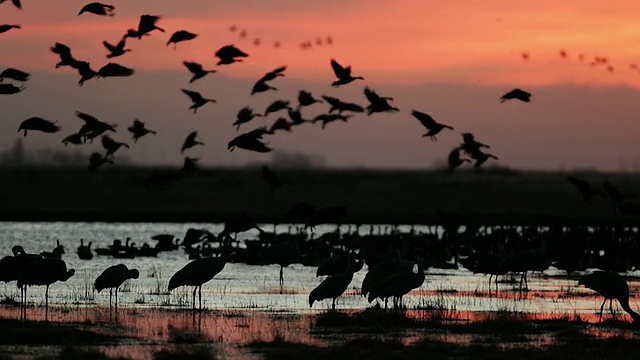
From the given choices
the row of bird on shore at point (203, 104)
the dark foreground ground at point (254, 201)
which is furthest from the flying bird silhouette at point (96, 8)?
the dark foreground ground at point (254, 201)

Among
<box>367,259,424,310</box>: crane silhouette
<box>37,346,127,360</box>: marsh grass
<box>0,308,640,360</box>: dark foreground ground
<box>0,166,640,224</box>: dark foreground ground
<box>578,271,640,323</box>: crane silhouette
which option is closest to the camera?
<box>37,346,127,360</box>: marsh grass

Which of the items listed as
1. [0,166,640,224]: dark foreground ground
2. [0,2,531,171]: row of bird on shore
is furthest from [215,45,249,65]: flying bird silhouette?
[0,166,640,224]: dark foreground ground

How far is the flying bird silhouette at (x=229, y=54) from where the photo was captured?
23.4m

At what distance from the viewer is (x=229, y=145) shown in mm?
24047

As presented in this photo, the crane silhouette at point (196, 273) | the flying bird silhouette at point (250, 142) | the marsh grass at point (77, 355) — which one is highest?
the flying bird silhouette at point (250, 142)

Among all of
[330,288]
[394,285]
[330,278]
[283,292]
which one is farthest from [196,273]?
[394,285]

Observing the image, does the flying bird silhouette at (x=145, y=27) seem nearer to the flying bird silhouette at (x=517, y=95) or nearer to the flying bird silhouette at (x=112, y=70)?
the flying bird silhouette at (x=112, y=70)

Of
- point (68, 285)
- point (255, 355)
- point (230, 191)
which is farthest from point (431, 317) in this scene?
point (230, 191)

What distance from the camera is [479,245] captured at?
37906 millimetres

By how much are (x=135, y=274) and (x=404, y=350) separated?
8.71 m

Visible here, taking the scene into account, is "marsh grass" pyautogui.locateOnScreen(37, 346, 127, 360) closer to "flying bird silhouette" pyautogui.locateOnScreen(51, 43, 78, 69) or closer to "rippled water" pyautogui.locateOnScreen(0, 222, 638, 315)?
"rippled water" pyautogui.locateOnScreen(0, 222, 638, 315)

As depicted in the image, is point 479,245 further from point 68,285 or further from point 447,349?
point 447,349

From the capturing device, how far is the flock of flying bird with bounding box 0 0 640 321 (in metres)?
20.5

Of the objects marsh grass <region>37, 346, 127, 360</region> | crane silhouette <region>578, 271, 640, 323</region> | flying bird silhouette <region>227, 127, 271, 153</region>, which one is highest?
flying bird silhouette <region>227, 127, 271, 153</region>
